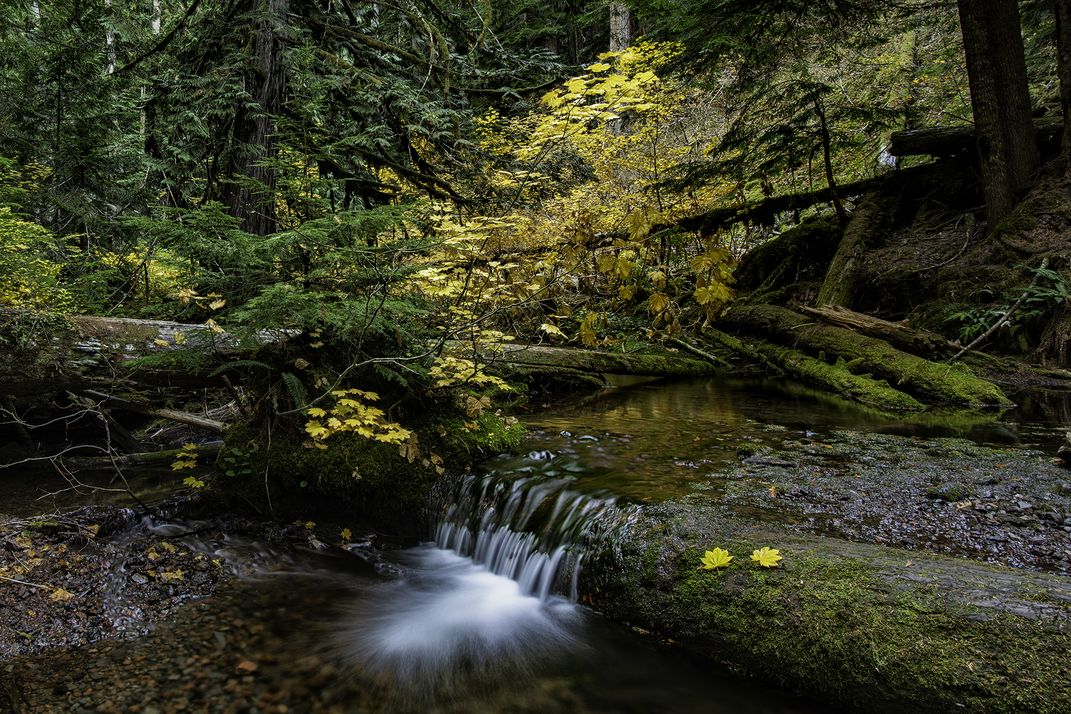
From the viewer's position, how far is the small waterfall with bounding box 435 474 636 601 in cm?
391

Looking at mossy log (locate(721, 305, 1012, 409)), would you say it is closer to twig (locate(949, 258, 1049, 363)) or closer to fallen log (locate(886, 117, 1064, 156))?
twig (locate(949, 258, 1049, 363))

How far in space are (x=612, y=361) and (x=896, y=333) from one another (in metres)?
4.14

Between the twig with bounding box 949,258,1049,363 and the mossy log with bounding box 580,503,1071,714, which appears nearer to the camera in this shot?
the mossy log with bounding box 580,503,1071,714

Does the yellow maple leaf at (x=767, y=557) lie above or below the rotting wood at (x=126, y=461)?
below

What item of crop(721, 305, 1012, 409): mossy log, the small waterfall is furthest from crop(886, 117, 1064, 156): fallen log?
the small waterfall

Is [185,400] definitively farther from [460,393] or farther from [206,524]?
[460,393]

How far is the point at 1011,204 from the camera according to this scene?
333 inches

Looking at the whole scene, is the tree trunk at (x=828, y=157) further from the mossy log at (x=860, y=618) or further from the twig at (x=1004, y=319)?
the mossy log at (x=860, y=618)

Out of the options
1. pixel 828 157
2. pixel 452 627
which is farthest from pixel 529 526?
pixel 828 157

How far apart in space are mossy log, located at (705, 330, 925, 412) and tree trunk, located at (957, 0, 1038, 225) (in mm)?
3601

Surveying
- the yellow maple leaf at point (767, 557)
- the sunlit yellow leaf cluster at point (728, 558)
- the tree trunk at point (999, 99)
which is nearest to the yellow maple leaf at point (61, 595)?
the sunlit yellow leaf cluster at point (728, 558)

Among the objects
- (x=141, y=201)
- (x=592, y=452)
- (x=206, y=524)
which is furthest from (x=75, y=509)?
(x=141, y=201)

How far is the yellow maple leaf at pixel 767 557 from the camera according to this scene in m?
2.84

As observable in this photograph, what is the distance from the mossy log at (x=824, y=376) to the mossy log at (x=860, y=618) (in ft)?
15.2
